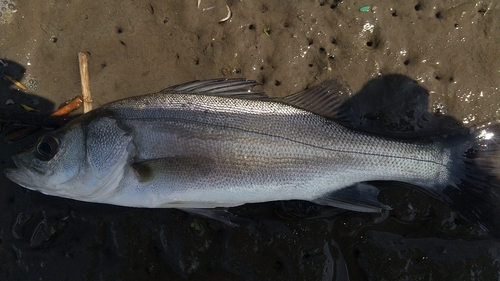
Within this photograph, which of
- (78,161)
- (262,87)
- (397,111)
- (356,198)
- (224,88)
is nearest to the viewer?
(78,161)

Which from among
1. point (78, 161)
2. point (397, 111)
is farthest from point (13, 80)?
point (397, 111)

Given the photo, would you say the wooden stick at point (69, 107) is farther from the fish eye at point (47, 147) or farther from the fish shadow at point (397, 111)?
the fish shadow at point (397, 111)

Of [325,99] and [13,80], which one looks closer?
[325,99]

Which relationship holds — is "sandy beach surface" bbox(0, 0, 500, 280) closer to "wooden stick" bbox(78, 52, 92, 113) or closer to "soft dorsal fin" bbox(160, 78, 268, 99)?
"wooden stick" bbox(78, 52, 92, 113)

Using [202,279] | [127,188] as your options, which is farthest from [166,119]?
[202,279]

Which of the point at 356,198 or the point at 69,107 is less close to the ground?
the point at 69,107

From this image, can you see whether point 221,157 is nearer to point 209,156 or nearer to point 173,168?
point 209,156

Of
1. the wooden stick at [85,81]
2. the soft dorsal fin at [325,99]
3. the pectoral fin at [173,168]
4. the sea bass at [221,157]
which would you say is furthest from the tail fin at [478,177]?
the wooden stick at [85,81]
